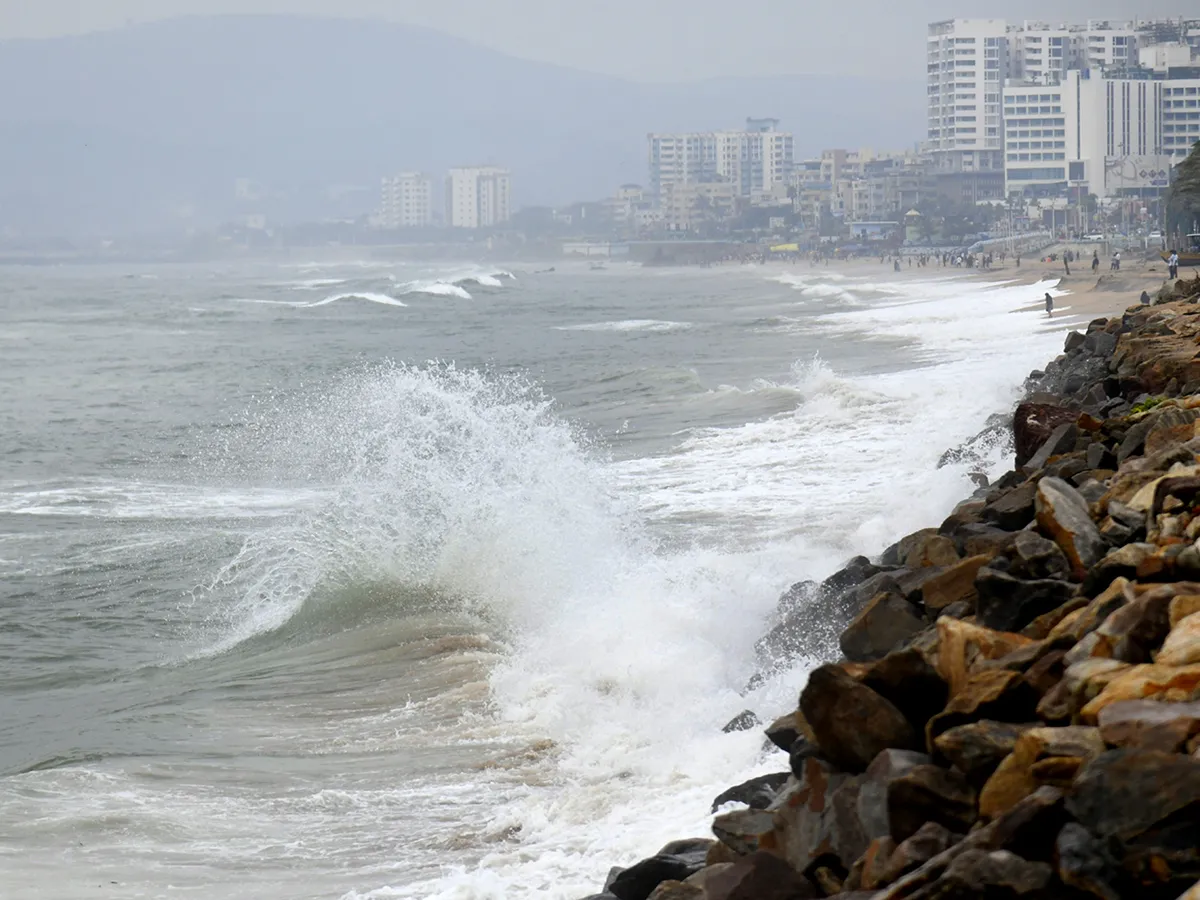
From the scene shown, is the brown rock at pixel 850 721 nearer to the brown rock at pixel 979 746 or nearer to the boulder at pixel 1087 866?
the brown rock at pixel 979 746

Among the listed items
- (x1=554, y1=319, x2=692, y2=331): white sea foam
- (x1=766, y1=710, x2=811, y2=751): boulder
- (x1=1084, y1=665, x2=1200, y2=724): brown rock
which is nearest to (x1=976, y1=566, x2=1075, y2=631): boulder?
(x1=766, y1=710, x2=811, y2=751): boulder

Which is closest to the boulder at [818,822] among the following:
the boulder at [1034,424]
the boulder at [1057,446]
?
the boulder at [1057,446]

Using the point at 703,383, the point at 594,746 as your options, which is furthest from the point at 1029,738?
the point at 703,383

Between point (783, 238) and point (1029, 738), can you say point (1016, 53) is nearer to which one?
point (783, 238)

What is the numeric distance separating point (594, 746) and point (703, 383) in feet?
77.8

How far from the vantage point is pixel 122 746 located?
928cm

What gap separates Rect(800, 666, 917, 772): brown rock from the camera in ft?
15.8

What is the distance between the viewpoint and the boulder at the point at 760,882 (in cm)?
450

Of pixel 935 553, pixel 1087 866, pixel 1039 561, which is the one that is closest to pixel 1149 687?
pixel 1087 866

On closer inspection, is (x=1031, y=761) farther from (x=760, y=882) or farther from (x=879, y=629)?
(x=879, y=629)

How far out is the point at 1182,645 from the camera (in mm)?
4285

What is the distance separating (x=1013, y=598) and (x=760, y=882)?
5.29 ft

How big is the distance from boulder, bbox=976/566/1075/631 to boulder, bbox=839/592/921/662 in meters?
0.57

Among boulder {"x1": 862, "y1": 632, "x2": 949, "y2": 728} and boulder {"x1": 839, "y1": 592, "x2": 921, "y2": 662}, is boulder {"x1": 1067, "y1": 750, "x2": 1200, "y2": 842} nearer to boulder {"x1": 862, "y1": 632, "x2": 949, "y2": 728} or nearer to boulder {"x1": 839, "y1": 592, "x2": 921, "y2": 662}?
boulder {"x1": 862, "y1": 632, "x2": 949, "y2": 728}
